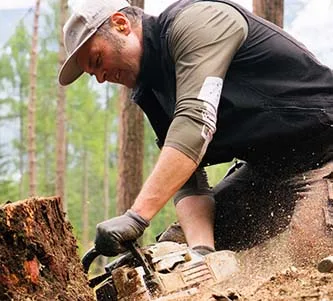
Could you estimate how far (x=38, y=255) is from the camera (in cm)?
265

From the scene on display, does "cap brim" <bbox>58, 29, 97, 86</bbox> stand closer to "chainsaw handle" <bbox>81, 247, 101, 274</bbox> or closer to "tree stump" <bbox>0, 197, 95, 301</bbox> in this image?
"tree stump" <bbox>0, 197, 95, 301</bbox>

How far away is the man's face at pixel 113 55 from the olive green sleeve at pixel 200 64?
0.72ft

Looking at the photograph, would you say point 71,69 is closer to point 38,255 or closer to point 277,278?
point 38,255

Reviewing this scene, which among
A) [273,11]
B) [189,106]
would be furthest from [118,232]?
[273,11]

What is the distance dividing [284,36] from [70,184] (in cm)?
4599

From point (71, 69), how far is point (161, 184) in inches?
35.9

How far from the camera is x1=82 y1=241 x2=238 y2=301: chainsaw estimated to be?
111 inches

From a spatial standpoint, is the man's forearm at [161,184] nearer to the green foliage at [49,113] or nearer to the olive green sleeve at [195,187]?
the olive green sleeve at [195,187]

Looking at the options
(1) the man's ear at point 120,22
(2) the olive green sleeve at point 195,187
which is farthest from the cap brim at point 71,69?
(2) the olive green sleeve at point 195,187

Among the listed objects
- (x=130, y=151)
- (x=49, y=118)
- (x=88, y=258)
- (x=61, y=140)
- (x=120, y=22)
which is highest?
(x=120, y=22)

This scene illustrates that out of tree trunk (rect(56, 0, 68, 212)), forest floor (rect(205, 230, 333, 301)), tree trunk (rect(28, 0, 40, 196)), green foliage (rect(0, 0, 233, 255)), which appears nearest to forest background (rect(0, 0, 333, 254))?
green foliage (rect(0, 0, 233, 255))

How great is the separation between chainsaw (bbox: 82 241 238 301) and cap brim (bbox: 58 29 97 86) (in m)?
0.92

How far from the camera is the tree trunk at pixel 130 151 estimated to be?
7719 mm

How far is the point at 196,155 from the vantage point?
2912mm
